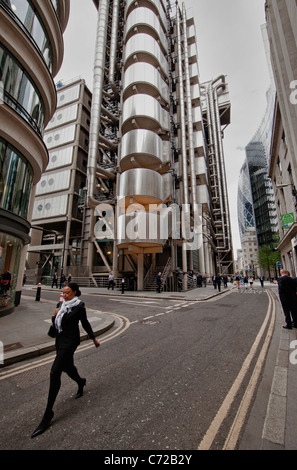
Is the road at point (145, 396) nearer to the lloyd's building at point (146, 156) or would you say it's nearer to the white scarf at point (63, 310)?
the white scarf at point (63, 310)

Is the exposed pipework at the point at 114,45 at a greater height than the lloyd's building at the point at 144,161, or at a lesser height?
greater

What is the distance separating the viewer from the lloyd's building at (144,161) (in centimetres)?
2295

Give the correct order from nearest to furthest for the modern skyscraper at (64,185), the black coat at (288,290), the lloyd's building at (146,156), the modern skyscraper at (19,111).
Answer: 1. the black coat at (288,290)
2. the modern skyscraper at (19,111)
3. the lloyd's building at (146,156)
4. the modern skyscraper at (64,185)

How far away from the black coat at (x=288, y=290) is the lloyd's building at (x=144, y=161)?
1504 centimetres

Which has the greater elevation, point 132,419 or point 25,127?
point 25,127

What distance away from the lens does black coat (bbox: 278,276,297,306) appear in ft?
20.6

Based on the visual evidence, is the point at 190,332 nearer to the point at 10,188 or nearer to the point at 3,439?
the point at 3,439

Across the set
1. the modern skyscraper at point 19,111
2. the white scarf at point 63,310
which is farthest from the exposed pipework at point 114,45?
the white scarf at point 63,310

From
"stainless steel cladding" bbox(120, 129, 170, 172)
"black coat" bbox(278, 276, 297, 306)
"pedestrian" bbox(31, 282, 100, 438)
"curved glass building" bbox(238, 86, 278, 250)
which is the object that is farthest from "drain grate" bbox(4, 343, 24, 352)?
"curved glass building" bbox(238, 86, 278, 250)

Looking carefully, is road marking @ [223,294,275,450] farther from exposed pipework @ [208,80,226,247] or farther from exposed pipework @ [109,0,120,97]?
exposed pipework @ [208,80,226,247]

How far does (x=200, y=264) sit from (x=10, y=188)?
104ft

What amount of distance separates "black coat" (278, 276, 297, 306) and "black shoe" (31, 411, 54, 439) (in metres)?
6.66
